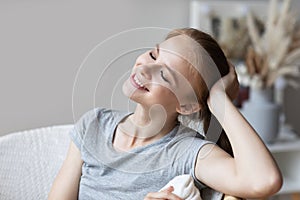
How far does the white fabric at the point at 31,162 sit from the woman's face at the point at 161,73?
439 millimetres

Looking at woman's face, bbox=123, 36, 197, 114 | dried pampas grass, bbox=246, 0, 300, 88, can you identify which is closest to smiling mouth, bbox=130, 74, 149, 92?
woman's face, bbox=123, 36, 197, 114

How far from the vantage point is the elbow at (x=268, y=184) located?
1006 mm

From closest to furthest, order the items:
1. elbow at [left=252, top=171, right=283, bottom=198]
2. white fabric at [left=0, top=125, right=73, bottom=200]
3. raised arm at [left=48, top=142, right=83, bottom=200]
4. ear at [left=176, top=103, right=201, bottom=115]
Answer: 1. elbow at [left=252, top=171, right=283, bottom=198]
2. ear at [left=176, top=103, right=201, bottom=115]
3. raised arm at [left=48, top=142, right=83, bottom=200]
4. white fabric at [left=0, top=125, right=73, bottom=200]

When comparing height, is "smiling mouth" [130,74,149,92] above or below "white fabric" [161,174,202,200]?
above

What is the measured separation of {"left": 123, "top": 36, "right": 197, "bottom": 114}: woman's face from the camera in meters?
1.04

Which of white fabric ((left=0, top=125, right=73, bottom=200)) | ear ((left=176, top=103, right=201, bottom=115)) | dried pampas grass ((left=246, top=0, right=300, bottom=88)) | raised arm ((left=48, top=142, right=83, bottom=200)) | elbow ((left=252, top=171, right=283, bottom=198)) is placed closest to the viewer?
elbow ((left=252, top=171, right=283, bottom=198))

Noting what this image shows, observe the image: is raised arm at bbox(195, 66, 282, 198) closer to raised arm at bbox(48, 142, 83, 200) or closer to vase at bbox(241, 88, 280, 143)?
raised arm at bbox(48, 142, 83, 200)

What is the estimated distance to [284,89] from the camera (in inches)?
106

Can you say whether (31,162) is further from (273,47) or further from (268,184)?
(273,47)

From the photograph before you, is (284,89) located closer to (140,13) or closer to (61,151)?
(140,13)

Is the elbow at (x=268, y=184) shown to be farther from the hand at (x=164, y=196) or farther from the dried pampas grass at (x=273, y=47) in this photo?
the dried pampas grass at (x=273, y=47)

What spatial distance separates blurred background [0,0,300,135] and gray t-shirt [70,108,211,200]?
3.57 feet

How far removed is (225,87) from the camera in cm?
111

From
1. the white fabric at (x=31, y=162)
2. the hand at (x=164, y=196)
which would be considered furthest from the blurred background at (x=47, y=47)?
the hand at (x=164, y=196)
